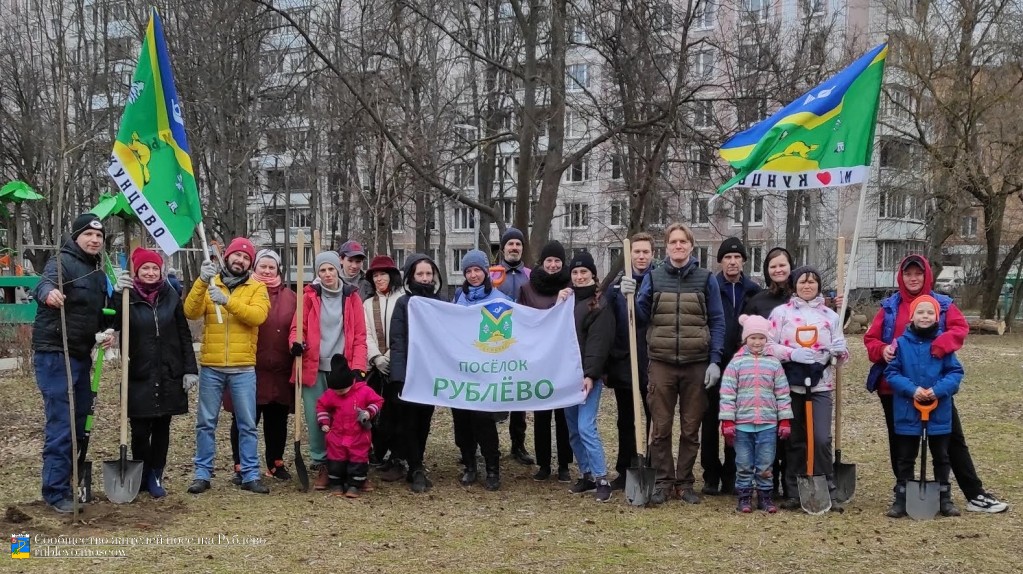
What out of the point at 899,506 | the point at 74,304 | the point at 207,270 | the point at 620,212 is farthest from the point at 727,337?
→ the point at 620,212

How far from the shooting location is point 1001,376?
53.8 ft

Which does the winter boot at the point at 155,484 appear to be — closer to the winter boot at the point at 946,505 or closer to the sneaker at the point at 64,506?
the sneaker at the point at 64,506

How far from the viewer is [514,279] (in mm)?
9023

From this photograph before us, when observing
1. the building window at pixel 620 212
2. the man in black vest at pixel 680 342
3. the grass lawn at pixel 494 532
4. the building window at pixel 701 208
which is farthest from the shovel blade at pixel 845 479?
the building window at pixel 620 212

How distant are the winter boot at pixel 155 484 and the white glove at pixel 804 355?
499cm

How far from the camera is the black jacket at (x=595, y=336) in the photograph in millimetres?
7426

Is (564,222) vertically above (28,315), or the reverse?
(564,222)

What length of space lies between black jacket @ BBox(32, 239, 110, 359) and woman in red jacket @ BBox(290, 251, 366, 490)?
1.55 m

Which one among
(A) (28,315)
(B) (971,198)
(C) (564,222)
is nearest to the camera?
(A) (28,315)

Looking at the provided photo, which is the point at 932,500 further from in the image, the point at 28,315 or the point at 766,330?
the point at 28,315

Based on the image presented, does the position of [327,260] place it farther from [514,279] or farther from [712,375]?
[712,375]

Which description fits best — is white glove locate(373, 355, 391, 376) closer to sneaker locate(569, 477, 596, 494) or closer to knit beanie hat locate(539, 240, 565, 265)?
knit beanie hat locate(539, 240, 565, 265)

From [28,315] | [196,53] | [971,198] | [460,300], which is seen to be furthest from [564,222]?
[460,300]

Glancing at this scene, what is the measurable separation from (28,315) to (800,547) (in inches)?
720
